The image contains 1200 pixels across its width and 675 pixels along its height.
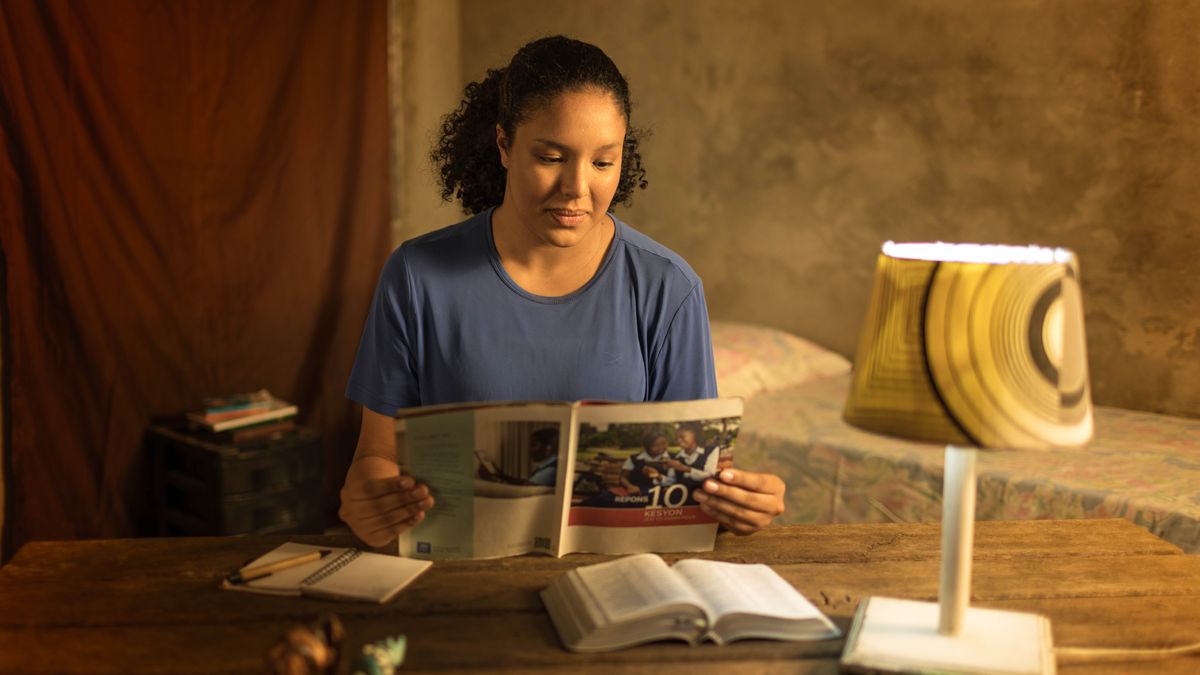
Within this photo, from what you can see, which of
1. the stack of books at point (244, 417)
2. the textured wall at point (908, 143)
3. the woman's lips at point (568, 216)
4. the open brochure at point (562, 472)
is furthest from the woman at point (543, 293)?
the textured wall at point (908, 143)

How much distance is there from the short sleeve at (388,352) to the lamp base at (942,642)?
2.82ft

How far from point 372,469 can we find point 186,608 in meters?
0.41

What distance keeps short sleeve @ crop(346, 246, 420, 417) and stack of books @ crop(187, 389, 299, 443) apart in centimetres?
154

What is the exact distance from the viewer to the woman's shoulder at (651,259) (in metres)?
1.90

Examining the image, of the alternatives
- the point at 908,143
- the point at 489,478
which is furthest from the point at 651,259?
the point at 908,143

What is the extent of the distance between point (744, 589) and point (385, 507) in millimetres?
503

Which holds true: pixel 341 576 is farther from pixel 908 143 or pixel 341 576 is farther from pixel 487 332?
pixel 908 143

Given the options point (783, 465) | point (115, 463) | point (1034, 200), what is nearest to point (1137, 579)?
point (783, 465)

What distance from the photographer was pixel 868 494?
114 inches

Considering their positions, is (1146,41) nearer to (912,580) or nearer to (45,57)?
(912,580)

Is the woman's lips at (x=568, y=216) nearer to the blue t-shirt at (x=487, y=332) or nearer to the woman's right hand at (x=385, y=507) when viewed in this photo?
the blue t-shirt at (x=487, y=332)

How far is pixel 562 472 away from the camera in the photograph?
4.76ft

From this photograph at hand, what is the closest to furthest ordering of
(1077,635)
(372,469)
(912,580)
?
(1077,635) → (912,580) → (372,469)

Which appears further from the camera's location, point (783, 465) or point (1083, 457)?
point (783, 465)
